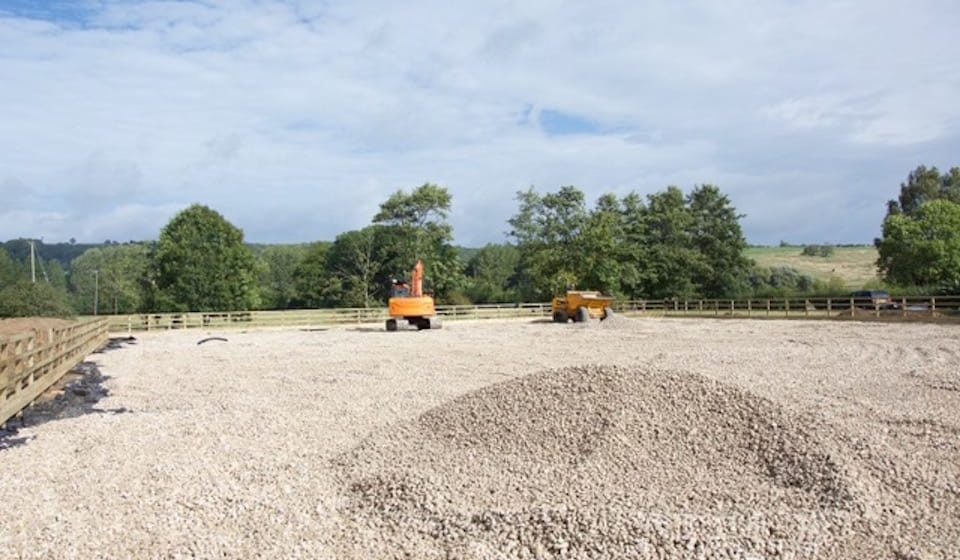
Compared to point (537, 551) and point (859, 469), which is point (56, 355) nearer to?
point (537, 551)

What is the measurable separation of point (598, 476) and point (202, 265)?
5313cm

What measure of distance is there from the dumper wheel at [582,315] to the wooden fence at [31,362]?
2343cm

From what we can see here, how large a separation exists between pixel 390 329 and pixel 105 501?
1056 inches

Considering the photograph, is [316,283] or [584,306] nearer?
[584,306]

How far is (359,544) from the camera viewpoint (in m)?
6.05

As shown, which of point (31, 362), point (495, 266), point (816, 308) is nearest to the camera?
point (31, 362)

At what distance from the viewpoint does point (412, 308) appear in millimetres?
33906

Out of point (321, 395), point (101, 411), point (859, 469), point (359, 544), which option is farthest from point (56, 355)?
point (859, 469)

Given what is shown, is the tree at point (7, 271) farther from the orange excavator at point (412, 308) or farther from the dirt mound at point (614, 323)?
the dirt mound at point (614, 323)

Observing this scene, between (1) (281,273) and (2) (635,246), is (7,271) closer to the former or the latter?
(1) (281,273)

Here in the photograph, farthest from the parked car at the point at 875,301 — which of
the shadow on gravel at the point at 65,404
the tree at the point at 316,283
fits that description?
the tree at the point at 316,283

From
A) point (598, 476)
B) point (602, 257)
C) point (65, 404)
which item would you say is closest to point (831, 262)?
point (602, 257)

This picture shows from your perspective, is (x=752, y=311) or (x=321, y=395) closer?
(x=321, y=395)

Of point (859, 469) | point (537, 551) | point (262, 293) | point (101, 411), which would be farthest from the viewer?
point (262, 293)
